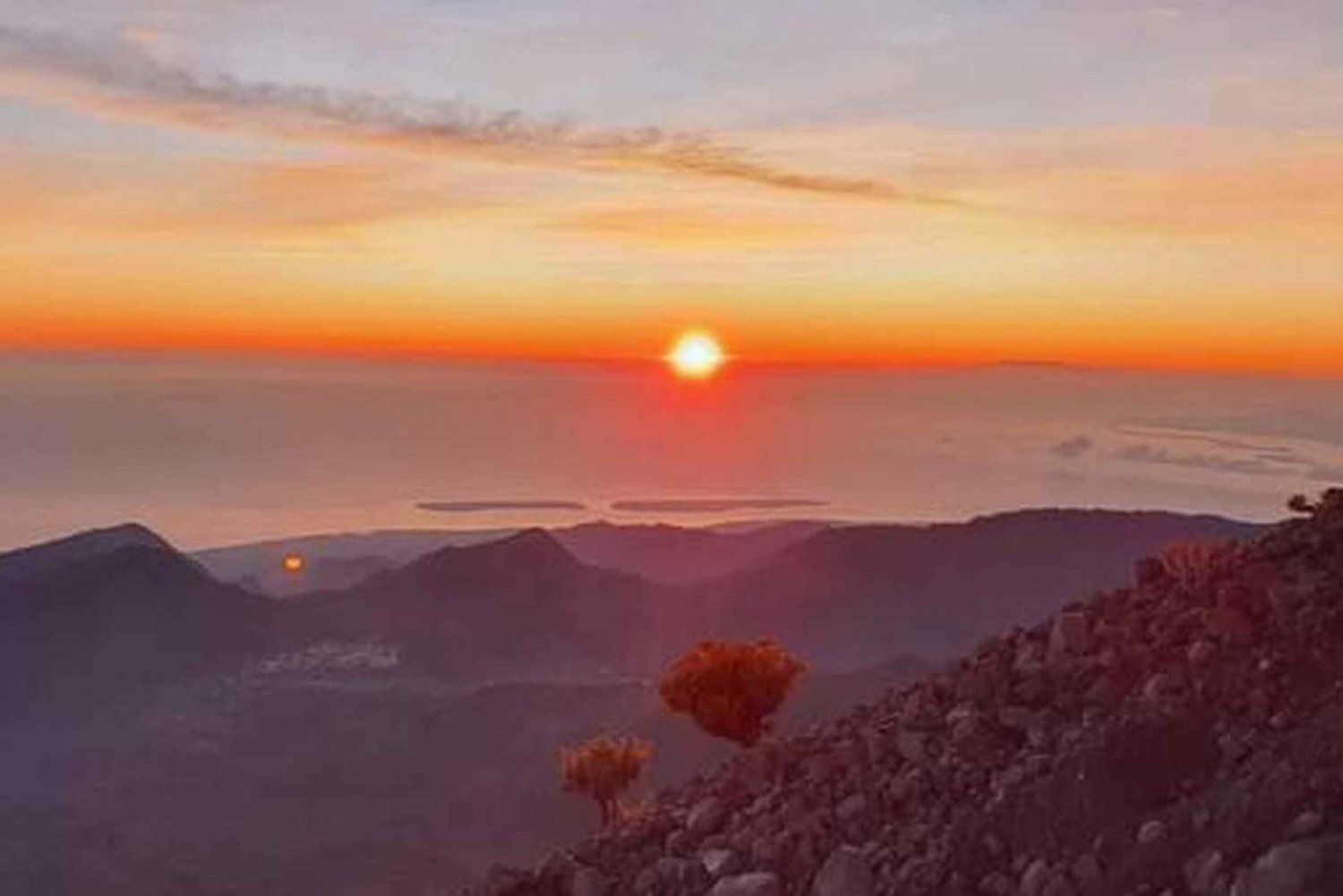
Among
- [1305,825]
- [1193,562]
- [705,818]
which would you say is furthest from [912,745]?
[1305,825]

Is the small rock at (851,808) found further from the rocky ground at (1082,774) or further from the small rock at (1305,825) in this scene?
the small rock at (1305,825)

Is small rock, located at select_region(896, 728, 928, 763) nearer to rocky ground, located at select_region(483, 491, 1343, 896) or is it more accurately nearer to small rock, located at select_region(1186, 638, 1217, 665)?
rocky ground, located at select_region(483, 491, 1343, 896)

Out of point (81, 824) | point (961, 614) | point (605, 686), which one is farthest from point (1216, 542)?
point (961, 614)

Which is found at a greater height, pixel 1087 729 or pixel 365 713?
pixel 1087 729

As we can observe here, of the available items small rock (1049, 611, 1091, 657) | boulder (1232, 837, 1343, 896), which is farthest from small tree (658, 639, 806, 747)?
boulder (1232, 837, 1343, 896)

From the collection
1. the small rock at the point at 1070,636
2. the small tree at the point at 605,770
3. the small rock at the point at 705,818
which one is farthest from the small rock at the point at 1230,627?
the small tree at the point at 605,770

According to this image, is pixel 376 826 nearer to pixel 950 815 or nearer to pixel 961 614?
pixel 961 614

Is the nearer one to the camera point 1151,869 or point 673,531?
point 1151,869
